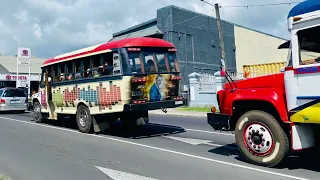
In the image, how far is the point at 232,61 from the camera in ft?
122

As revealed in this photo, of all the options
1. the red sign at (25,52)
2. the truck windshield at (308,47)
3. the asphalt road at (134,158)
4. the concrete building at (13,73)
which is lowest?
the asphalt road at (134,158)

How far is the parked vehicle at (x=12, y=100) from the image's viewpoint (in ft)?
68.5

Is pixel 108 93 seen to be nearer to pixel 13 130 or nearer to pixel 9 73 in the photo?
pixel 13 130

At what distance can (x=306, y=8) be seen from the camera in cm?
538

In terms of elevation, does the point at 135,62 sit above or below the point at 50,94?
above

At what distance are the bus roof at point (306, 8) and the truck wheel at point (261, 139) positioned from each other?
1.83 meters

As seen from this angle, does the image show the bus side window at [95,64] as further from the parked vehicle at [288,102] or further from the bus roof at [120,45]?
the parked vehicle at [288,102]

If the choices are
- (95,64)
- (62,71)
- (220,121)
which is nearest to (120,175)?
(220,121)

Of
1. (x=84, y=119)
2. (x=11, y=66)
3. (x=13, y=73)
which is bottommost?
(x=84, y=119)

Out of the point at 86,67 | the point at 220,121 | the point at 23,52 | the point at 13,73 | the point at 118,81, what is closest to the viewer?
the point at 220,121

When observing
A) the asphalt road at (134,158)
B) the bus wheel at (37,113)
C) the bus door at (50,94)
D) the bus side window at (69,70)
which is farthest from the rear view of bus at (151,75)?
the bus wheel at (37,113)

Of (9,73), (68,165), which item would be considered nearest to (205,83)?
(68,165)

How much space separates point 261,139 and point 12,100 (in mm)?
18701

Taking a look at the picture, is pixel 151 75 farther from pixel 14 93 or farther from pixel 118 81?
pixel 14 93
